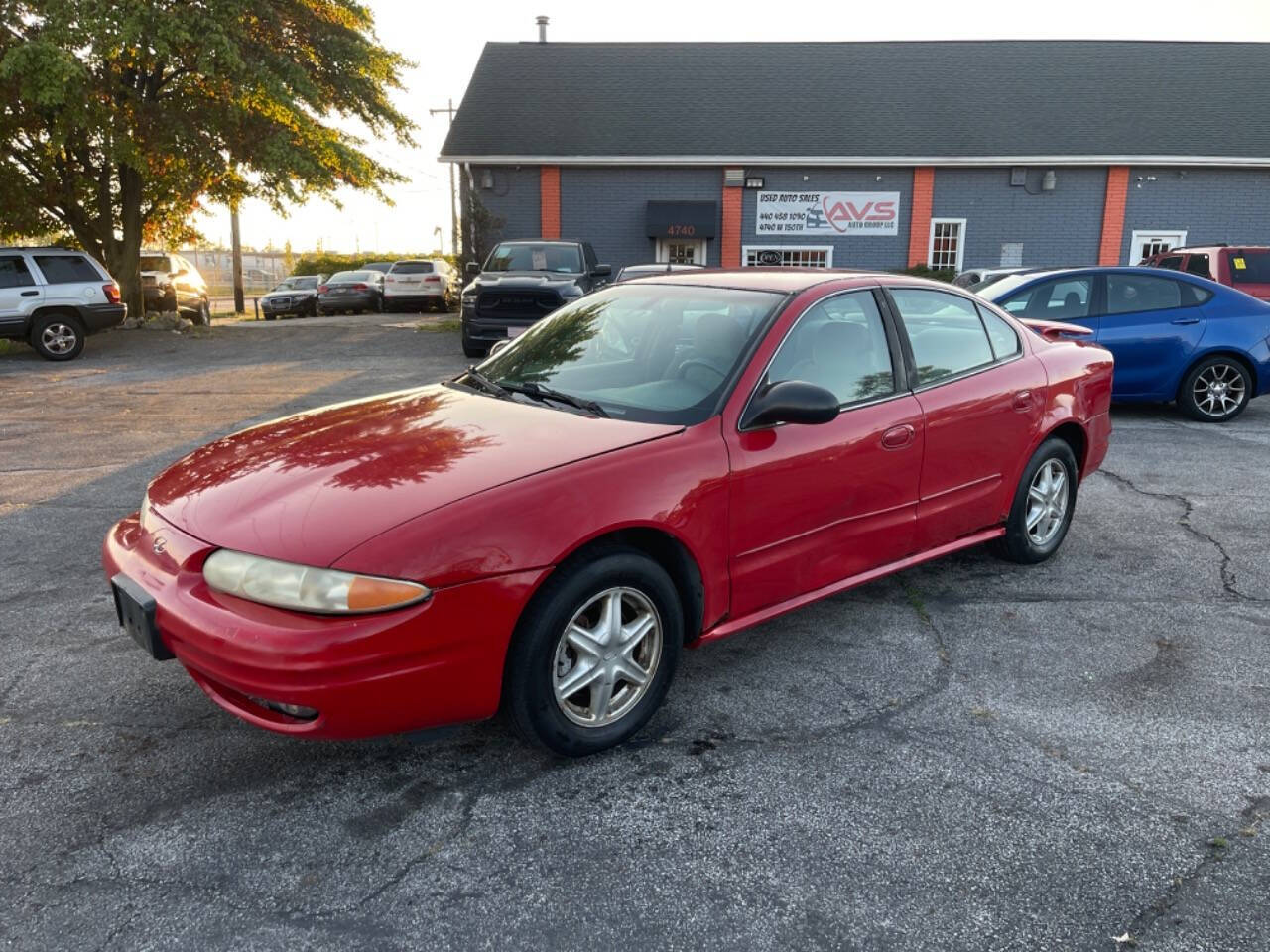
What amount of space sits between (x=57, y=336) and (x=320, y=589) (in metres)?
14.7

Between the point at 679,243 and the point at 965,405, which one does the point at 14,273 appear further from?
the point at 965,405

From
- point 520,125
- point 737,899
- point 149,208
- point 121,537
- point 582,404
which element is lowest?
point 737,899

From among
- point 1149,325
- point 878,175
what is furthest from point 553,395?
point 878,175

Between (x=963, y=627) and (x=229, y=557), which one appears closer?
(x=229, y=557)

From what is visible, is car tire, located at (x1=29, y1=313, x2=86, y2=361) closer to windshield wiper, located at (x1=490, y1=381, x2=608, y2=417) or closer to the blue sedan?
the blue sedan

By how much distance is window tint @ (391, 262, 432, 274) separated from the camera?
85.8 ft

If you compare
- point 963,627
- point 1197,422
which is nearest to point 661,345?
point 963,627

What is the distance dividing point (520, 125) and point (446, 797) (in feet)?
72.2

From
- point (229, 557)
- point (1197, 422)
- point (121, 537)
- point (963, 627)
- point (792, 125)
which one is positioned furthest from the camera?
point (792, 125)

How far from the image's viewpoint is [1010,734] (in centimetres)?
318

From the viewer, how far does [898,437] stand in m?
3.79

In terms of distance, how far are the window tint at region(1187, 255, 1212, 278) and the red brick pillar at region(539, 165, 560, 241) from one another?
13588 mm

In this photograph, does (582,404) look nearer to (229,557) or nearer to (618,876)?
(229,557)

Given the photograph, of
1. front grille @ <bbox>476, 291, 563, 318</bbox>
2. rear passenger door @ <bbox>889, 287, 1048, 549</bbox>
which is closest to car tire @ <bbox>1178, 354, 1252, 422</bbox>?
rear passenger door @ <bbox>889, 287, 1048, 549</bbox>
